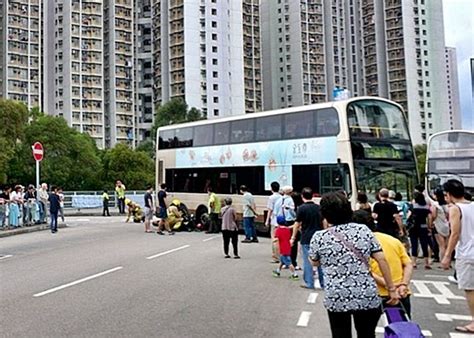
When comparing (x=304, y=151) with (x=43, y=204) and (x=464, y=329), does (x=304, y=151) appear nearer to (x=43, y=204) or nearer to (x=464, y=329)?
(x=464, y=329)

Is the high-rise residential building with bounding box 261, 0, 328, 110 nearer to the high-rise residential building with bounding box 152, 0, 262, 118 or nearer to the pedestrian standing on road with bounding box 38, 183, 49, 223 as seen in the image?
the high-rise residential building with bounding box 152, 0, 262, 118

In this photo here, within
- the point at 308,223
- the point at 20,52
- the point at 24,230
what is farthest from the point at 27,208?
the point at 20,52

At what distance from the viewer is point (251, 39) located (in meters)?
103

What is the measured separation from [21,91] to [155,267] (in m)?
91.4

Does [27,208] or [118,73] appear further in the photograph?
[118,73]

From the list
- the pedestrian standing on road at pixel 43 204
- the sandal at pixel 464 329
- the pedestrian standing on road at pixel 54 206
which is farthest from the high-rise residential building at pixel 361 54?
the sandal at pixel 464 329

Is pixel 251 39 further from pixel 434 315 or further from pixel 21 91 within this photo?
pixel 434 315

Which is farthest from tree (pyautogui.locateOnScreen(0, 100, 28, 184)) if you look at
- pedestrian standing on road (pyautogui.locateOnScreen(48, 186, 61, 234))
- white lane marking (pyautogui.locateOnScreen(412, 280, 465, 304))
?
white lane marking (pyautogui.locateOnScreen(412, 280, 465, 304))

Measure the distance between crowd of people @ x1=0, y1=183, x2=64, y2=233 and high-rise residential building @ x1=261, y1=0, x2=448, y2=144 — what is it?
83631mm

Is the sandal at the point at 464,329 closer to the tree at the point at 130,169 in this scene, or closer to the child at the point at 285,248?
the child at the point at 285,248

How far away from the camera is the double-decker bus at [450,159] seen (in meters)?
17.2

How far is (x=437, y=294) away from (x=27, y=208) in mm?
19876

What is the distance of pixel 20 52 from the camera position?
95438 mm

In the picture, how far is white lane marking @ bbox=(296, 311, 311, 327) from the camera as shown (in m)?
6.97
